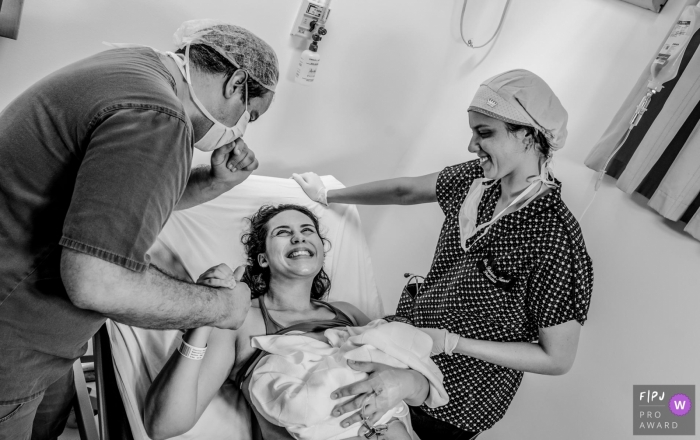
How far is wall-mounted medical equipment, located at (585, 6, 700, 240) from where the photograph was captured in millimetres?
2004

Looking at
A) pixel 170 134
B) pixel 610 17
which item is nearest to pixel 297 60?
pixel 610 17

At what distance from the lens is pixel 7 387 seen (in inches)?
44.5

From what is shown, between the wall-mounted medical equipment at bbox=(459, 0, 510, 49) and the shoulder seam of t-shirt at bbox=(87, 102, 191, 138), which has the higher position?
the wall-mounted medical equipment at bbox=(459, 0, 510, 49)

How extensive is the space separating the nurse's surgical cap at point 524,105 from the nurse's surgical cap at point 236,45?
0.69m

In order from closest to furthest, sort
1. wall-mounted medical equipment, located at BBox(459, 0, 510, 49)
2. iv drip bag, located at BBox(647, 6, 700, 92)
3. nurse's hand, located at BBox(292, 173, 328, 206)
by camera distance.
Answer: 1. iv drip bag, located at BBox(647, 6, 700, 92)
2. nurse's hand, located at BBox(292, 173, 328, 206)
3. wall-mounted medical equipment, located at BBox(459, 0, 510, 49)

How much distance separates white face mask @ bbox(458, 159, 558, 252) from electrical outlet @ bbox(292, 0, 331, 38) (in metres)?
1.02

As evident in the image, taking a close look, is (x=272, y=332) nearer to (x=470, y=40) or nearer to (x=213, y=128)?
(x=213, y=128)

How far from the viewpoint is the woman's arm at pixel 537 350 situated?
1.71 metres

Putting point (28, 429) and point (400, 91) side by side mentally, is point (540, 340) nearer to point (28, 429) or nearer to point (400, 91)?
point (28, 429)

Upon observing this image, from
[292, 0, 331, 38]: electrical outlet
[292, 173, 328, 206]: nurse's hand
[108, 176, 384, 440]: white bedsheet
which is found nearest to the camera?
[108, 176, 384, 440]: white bedsheet

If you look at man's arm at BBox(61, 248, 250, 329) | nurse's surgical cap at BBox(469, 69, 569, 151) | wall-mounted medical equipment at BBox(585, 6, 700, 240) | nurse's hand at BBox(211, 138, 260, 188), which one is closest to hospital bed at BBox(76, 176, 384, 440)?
nurse's hand at BBox(211, 138, 260, 188)

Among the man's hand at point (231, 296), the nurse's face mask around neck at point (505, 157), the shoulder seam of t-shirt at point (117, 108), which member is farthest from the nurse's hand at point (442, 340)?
the shoulder seam of t-shirt at point (117, 108)

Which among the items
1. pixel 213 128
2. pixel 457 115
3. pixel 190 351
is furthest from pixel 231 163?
pixel 457 115

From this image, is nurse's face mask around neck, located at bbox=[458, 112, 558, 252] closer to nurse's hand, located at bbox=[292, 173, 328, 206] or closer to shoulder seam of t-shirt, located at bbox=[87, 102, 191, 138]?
nurse's hand, located at bbox=[292, 173, 328, 206]
